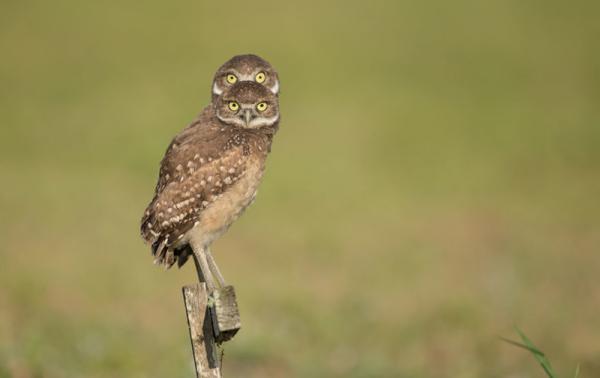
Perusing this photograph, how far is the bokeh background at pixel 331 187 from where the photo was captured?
10438 millimetres

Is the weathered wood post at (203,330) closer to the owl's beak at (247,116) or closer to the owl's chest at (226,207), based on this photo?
the owl's chest at (226,207)

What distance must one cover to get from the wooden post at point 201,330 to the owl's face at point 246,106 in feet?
3.41

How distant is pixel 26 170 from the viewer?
16156 mm

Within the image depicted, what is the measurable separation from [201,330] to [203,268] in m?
0.42

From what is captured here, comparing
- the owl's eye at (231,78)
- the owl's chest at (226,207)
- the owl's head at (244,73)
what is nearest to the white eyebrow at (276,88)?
the owl's head at (244,73)

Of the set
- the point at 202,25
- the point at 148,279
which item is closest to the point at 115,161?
the point at 148,279

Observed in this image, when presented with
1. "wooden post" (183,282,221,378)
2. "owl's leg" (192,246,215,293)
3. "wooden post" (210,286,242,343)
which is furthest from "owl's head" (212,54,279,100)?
"wooden post" (210,286,242,343)

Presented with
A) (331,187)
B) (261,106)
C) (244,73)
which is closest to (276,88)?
(244,73)

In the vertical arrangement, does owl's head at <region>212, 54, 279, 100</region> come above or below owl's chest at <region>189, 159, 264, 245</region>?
above

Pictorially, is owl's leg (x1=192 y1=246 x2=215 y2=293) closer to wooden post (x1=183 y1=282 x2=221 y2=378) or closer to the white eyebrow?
wooden post (x1=183 y1=282 x2=221 y2=378)

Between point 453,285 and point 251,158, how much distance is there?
7.34 meters

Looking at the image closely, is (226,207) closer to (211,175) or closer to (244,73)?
(211,175)

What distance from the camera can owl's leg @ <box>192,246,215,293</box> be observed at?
5.25m

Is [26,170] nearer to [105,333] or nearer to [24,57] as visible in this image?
[24,57]
